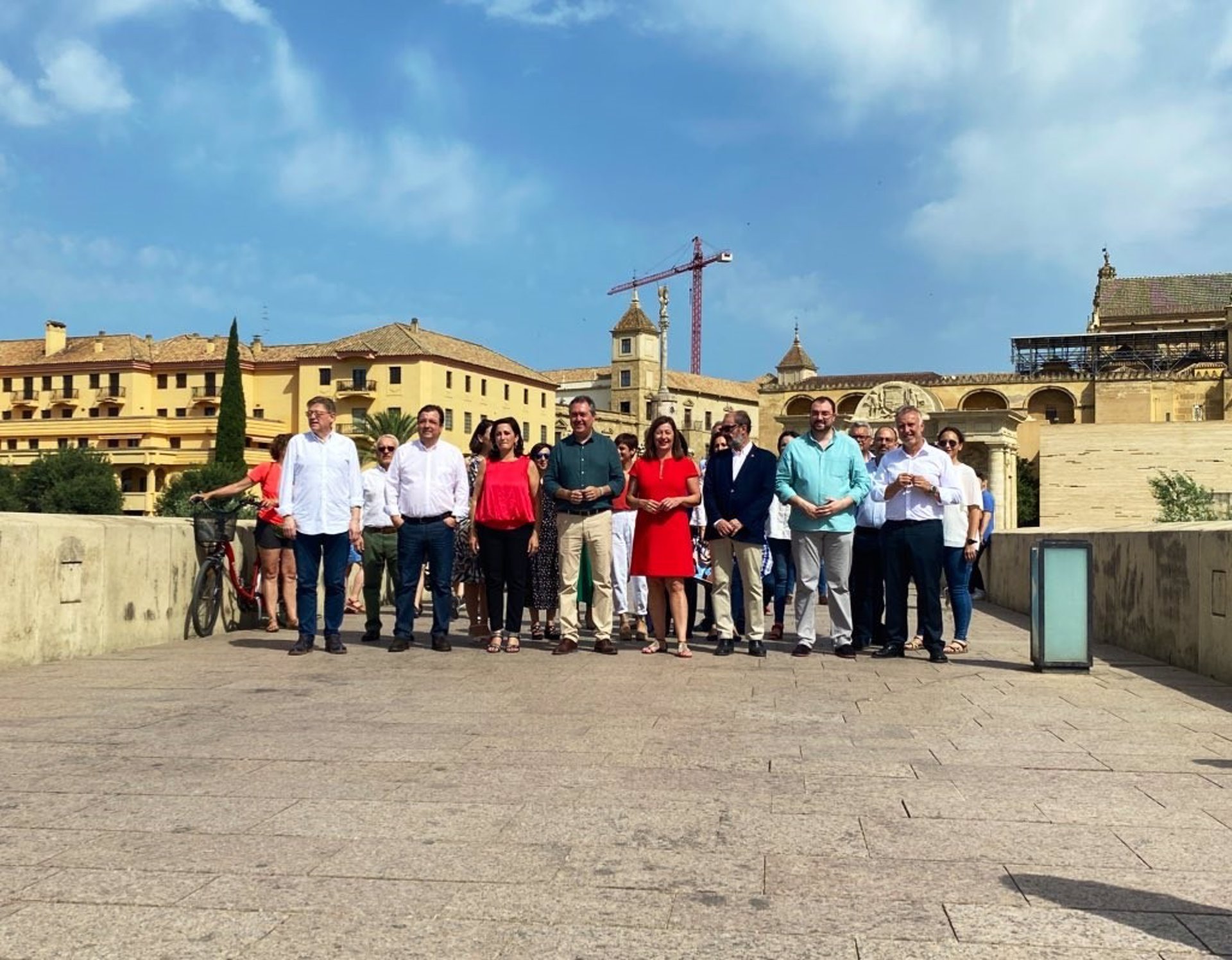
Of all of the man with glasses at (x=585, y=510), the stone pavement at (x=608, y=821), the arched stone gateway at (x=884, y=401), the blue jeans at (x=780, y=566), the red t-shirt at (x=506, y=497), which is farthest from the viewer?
the arched stone gateway at (x=884, y=401)

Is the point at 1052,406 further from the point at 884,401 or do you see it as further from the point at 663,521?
the point at 663,521

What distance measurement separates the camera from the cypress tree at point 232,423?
266ft

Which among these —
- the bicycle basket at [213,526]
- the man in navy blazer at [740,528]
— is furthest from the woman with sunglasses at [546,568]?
the bicycle basket at [213,526]

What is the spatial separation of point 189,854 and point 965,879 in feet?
7.47

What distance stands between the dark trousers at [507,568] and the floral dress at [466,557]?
11.1 inches

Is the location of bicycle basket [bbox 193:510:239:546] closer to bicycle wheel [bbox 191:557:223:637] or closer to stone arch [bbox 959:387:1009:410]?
bicycle wheel [bbox 191:557:223:637]

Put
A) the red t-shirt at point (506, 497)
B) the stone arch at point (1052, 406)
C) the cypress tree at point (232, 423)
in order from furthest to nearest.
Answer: the stone arch at point (1052, 406), the cypress tree at point (232, 423), the red t-shirt at point (506, 497)

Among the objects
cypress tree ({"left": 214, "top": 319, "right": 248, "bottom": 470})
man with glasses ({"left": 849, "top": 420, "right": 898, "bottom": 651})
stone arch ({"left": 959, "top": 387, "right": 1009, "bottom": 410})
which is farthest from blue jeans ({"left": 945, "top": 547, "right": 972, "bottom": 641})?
stone arch ({"left": 959, "top": 387, "right": 1009, "bottom": 410})

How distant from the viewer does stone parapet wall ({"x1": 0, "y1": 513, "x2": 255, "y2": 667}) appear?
8539 mm

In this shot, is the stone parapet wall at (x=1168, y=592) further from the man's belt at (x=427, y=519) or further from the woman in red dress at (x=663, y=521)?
the man's belt at (x=427, y=519)

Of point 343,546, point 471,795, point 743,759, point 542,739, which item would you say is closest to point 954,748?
point 743,759

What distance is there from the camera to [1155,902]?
3400 mm

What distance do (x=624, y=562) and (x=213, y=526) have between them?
12.5ft

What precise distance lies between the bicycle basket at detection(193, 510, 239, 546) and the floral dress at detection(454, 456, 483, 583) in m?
1.93
